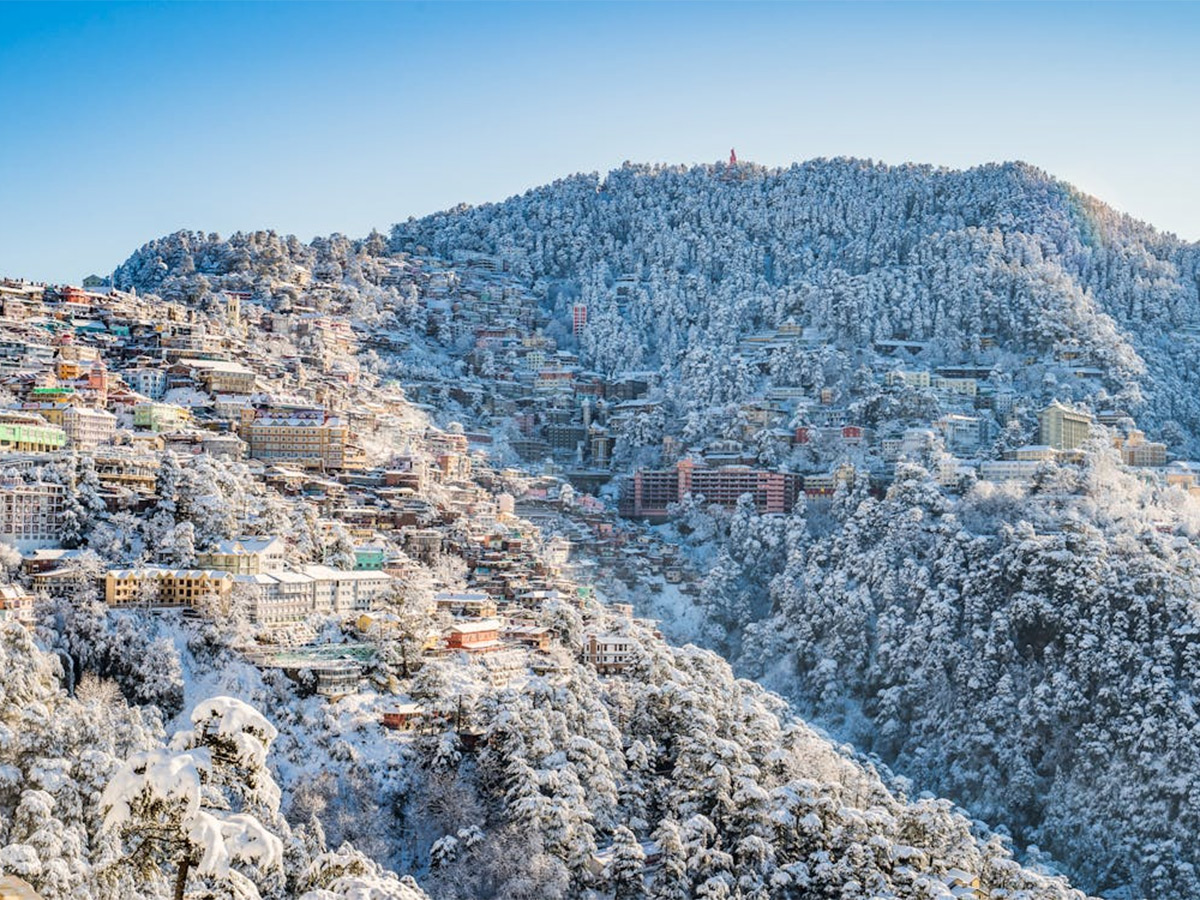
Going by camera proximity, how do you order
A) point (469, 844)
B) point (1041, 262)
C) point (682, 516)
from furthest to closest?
point (1041, 262), point (682, 516), point (469, 844)

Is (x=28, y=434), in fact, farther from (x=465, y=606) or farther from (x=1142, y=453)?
(x=1142, y=453)

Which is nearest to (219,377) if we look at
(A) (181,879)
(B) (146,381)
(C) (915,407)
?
(B) (146,381)

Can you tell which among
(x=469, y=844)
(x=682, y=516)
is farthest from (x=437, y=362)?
(x=469, y=844)

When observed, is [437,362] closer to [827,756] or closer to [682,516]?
[682,516]

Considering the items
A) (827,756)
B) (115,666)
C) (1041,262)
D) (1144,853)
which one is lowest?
(1144,853)

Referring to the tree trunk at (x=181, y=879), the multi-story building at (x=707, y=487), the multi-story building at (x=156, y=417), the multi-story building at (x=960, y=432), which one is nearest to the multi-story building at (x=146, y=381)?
the multi-story building at (x=156, y=417)

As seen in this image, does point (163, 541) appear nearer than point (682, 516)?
Yes

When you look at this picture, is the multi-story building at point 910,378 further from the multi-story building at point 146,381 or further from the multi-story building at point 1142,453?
the multi-story building at point 146,381

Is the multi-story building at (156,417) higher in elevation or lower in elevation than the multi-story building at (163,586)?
higher
